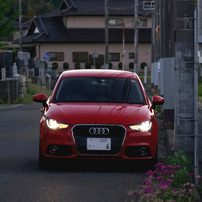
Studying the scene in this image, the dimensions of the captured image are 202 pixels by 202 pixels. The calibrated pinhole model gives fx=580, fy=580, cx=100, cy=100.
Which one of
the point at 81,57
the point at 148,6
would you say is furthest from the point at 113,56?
the point at 148,6

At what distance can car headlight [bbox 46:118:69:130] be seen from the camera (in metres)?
8.42

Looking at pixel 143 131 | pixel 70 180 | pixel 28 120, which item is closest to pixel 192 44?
pixel 143 131

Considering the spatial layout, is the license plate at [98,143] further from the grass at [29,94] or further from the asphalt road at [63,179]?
the grass at [29,94]

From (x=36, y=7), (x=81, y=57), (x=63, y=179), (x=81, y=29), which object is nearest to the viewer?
(x=63, y=179)

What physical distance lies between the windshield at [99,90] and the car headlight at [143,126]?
87 centimetres

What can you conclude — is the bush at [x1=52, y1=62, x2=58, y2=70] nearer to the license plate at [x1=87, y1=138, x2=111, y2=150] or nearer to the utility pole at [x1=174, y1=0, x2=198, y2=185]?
the license plate at [x1=87, y1=138, x2=111, y2=150]

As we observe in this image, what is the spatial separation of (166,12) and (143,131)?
24.1 ft

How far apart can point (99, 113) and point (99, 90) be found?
3.68 ft

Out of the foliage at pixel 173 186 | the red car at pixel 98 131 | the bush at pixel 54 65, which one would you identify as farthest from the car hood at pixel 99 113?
the bush at pixel 54 65

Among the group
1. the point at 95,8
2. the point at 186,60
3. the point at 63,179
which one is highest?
the point at 95,8

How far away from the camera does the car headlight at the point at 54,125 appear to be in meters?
8.42

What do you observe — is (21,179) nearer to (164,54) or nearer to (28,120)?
(164,54)

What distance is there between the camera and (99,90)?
9641 mm

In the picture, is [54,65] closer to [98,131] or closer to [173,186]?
[98,131]
